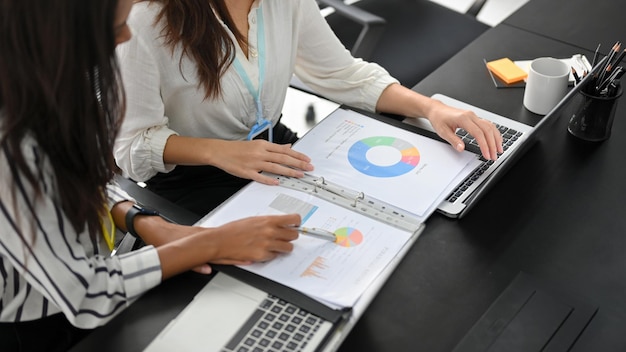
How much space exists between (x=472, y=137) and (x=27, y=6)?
0.93 meters

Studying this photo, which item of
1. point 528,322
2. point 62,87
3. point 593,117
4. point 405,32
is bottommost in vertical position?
point 405,32

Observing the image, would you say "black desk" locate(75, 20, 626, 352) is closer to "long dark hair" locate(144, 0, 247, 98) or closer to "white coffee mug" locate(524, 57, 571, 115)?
"white coffee mug" locate(524, 57, 571, 115)

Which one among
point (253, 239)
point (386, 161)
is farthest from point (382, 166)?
point (253, 239)

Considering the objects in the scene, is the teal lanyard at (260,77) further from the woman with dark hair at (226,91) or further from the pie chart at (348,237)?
the pie chart at (348,237)

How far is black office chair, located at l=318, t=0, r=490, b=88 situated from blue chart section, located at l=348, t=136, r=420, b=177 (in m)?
0.73

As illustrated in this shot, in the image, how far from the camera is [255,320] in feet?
3.49

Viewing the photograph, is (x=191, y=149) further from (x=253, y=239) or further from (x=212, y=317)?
(x=212, y=317)

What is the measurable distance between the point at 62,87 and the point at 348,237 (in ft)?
1.74

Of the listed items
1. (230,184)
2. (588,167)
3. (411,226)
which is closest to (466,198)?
(411,226)

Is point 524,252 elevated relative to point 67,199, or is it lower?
lower

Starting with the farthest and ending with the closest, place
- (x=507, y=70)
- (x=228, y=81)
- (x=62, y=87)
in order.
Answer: (x=507, y=70) < (x=228, y=81) < (x=62, y=87)

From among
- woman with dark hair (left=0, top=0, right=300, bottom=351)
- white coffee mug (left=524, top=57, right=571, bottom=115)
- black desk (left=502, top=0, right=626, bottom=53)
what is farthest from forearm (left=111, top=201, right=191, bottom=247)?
black desk (left=502, top=0, right=626, bottom=53)

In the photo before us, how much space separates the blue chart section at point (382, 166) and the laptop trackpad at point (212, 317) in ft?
1.29

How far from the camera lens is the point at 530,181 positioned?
1.41 m
